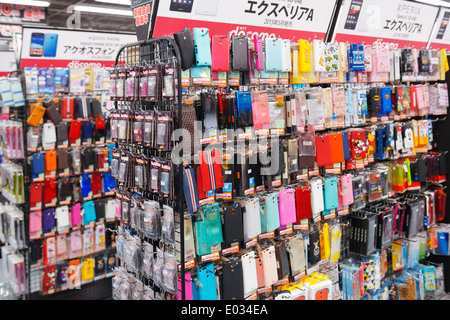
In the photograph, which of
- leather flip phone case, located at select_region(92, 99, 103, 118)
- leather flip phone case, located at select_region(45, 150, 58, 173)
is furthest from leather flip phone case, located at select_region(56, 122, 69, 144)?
leather flip phone case, located at select_region(92, 99, 103, 118)

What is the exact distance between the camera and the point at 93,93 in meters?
5.67

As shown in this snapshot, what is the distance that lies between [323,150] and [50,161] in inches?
129

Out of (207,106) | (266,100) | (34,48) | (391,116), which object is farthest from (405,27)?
(34,48)

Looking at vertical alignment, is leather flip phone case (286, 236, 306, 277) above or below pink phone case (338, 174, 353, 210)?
below

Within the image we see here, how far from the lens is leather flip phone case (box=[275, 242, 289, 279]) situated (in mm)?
3678

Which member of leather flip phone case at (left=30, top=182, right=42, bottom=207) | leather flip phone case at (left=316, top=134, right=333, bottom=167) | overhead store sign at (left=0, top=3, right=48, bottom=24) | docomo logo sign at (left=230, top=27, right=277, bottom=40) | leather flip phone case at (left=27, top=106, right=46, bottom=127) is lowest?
leather flip phone case at (left=30, top=182, right=42, bottom=207)

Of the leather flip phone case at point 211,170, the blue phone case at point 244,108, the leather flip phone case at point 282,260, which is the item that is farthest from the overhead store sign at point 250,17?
the leather flip phone case at point 282,260

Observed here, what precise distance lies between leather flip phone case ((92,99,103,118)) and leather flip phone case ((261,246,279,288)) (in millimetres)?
3087

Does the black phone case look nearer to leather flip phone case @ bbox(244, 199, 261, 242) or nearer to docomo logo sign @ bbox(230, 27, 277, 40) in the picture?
leather flip phone case @ bbox(244, 199, 261, 242)

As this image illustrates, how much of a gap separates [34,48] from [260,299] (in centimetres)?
410

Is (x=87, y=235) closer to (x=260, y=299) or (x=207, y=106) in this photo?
(x=260, y=299)

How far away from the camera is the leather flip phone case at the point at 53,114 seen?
4875 mm

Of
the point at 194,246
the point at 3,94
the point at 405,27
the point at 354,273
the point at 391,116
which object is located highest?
the point at 405,27

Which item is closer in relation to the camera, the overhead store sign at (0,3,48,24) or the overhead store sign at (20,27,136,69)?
the overhead store sign at (20,27,136,69)
